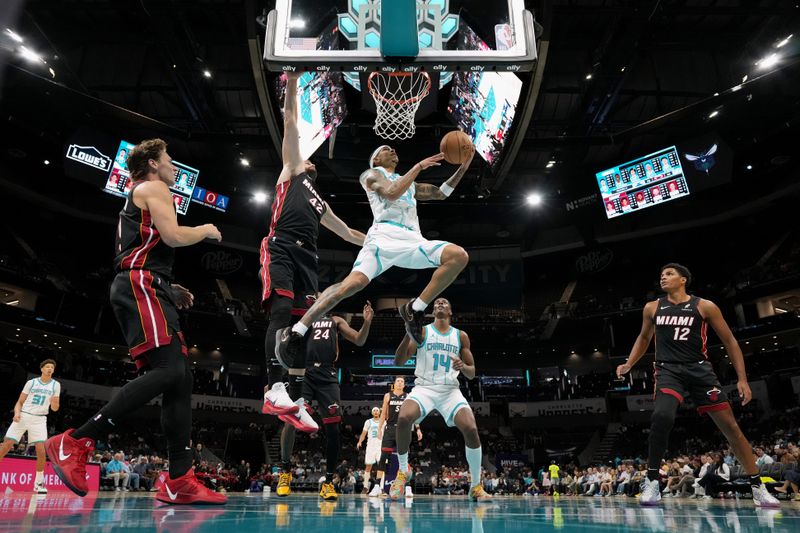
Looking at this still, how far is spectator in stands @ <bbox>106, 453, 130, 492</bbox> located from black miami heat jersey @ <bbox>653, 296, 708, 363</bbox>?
1450cm

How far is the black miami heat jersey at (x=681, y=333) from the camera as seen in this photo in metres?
5.38

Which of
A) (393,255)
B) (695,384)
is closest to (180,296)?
(393,255)

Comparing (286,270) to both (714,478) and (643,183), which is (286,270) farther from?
(643,183)

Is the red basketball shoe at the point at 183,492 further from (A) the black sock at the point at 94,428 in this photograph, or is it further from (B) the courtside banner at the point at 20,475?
(B) the courtside banner at the point at 20,475

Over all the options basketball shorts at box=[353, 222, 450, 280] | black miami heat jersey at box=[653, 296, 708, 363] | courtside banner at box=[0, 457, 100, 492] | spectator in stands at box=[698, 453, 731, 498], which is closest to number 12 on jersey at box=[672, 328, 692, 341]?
black miami heat jersey at box=[653, 296, 708, 363]

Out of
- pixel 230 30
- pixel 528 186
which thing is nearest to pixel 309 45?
pixel 230 30

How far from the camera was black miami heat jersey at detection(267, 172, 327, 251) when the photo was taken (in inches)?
197

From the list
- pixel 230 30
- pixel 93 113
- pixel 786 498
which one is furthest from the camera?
pixel 93 113

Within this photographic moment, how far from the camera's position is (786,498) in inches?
436

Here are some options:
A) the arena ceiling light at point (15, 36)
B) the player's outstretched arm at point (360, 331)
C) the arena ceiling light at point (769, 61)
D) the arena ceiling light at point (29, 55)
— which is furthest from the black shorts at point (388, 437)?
the arena ceiling light at point (769, 61)

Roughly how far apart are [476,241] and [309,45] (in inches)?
1048

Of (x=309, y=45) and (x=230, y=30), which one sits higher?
(x=230, y=30)

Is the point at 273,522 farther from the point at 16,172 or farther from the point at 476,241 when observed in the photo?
the point at 476,241

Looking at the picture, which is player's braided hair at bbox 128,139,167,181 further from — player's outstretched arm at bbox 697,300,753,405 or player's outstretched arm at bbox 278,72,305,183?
player's outstretched arm at bbox 697,300,753,405
